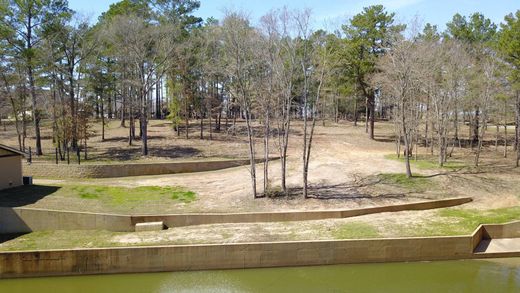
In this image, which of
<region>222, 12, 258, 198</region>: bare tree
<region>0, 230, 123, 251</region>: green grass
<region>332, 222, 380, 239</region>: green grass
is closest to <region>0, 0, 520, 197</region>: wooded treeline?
<region>222, 12, 258, 198</region>: bare tree

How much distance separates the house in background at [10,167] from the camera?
2089cm

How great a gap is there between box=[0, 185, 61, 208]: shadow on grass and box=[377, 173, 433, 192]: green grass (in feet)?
56.2

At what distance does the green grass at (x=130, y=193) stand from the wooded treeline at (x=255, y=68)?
153 inches

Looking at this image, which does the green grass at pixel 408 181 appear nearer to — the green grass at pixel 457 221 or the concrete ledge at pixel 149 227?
the green grass at pixel 457 221

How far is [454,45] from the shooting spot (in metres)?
29.4

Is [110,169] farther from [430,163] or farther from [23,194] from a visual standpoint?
[430,163]

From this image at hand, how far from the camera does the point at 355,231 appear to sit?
15.9 meters

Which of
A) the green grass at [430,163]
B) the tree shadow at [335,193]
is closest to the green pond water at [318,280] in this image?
the tree shadow at [335,193]

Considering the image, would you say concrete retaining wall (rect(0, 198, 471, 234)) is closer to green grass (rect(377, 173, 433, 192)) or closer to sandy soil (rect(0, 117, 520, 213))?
sandy soil (rect(0, 117, 520, 213))

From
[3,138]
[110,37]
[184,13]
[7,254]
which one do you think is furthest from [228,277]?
[3,138]

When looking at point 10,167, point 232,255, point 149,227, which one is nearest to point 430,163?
point 232,255

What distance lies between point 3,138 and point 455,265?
37.0 meters

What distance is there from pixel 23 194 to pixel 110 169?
5.57 metres

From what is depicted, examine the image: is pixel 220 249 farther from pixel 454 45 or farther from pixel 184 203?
pixel 454 45
